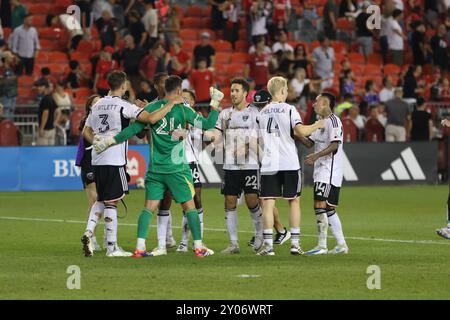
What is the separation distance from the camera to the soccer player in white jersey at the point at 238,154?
15.5 metres

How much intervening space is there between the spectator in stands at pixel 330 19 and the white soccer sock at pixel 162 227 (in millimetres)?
22306

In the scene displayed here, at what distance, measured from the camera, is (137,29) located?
32906mm

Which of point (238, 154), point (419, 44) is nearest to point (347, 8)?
point (419, 44)

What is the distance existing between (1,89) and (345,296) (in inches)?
792

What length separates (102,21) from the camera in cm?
3278

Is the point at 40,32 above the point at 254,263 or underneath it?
above

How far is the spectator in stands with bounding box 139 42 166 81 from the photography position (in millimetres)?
31328

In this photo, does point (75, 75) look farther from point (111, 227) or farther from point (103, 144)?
point (103, 144)

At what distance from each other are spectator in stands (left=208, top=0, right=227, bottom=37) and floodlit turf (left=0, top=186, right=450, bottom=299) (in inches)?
574

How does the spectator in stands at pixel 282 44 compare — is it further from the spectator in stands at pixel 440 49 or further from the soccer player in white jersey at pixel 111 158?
the soccer player in white jersey at pixel 111 158

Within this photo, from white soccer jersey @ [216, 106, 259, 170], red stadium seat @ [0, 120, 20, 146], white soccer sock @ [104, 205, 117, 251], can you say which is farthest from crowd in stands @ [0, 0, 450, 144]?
white soccer sock @ [104, 205, 117, 251]

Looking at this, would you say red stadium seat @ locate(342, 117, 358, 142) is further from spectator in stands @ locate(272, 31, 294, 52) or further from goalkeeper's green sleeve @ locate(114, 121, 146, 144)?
goalkeeper's green sleeve @ locate(114, 121, 146, 144)
